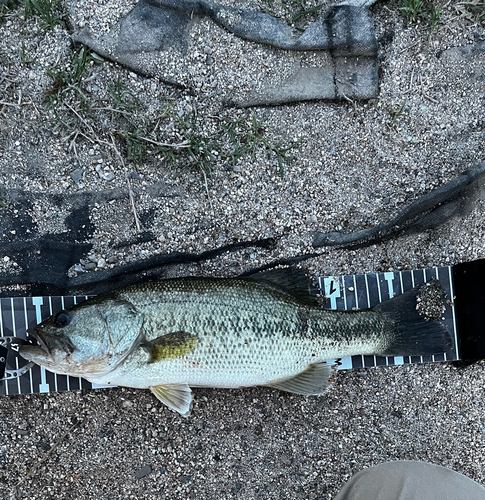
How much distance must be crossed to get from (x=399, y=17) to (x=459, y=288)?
6.66 ft

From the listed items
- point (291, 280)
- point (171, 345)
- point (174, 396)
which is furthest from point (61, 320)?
point (291, 280)

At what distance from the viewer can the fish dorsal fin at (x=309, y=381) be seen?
10.2 feet

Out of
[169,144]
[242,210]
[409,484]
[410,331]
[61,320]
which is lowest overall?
[409,484]

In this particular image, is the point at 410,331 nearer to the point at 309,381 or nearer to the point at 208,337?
the point at 309,381

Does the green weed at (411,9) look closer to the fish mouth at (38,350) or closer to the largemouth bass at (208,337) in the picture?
the largemouth bass at (208,337)

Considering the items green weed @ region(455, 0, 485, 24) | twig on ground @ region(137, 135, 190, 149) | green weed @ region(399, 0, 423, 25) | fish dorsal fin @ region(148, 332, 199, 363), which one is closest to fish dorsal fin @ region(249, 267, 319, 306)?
fish dorsal fin @ region(148, 332, 199, 363)

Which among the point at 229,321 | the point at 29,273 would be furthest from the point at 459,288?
the point at 29,273

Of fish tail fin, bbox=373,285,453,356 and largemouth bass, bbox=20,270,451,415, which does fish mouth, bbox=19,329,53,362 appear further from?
fish tail fin, bbox=373,285,453,356

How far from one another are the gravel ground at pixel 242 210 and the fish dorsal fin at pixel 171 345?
0.60 m

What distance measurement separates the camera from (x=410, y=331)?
10.5 feet

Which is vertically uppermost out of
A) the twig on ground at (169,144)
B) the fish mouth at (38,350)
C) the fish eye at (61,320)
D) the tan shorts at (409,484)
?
the twig on ground at (169,144)

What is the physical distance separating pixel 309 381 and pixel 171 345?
0.95 metres

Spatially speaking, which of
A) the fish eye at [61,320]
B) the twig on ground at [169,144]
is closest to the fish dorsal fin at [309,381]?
the fish eye at [61,320]

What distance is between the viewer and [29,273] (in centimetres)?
316
